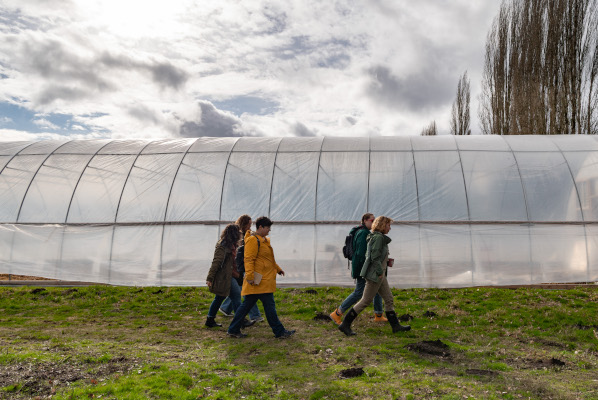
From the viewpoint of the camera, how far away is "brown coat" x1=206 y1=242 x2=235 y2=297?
314 inches

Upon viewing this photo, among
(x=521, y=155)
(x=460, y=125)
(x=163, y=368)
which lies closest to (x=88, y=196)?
(x=163, y=368)

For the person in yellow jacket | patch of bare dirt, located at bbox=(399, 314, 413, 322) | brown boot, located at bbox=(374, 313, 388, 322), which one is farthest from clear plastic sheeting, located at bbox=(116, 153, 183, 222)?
patch of bare dirt, located at bbox=(399, 314, 413, 322)

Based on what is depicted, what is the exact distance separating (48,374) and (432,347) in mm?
5236

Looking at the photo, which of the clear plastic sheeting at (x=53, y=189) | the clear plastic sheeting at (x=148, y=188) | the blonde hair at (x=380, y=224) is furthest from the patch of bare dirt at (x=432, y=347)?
the clear plastic sheeting at (x=53, y=189)

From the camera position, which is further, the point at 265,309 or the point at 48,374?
the point at 265,309

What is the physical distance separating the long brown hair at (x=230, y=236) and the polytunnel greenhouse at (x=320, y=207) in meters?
5.15

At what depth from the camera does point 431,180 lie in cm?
1372

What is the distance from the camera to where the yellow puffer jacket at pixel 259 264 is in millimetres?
7133

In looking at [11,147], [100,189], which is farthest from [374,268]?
[11,147]

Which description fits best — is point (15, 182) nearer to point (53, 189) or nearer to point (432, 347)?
point (53, 189)

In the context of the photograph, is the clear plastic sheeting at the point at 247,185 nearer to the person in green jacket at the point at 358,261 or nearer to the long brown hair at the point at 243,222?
the long brown hair at the point at 243,222

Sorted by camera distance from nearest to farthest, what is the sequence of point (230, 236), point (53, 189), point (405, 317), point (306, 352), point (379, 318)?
point (306, 352) → point (230, 236) → point (379, 318) → point (405, 317) → point (53, 189)

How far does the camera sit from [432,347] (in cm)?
681

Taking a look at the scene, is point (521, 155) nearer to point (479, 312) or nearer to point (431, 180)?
point (431, 180)
